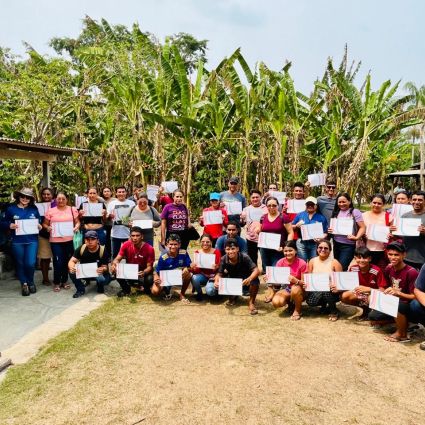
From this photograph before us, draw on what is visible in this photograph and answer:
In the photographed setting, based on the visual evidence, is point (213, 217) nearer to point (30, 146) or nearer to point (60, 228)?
point (60, 228)

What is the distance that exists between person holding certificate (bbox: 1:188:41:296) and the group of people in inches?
0.6

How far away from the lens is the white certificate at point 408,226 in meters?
4.46

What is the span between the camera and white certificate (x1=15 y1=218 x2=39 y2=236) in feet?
18.3

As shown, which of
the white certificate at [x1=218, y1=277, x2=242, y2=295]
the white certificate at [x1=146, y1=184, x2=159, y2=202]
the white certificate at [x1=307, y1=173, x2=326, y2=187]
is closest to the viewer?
the white certificate at [x1=218, y1=277, x2=242, y2=295]

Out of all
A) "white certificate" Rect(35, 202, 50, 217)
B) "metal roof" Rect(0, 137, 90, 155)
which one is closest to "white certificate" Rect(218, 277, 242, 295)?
"white certificate" Rect(35, 202, 50, 217)

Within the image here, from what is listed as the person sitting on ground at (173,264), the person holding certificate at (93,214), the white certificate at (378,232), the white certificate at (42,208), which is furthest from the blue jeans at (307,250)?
the white certificate at (42,208)

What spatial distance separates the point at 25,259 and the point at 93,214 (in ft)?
3.69

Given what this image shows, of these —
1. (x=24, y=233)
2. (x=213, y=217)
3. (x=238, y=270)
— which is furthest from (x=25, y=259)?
(x=238, y=270)

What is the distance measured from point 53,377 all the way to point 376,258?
379cm

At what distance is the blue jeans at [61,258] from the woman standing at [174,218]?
1.37 meters

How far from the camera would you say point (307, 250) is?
17.8 ft

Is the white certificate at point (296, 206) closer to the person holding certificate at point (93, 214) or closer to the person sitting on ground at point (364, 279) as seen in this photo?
the person sitting on ground at point (364, 279)

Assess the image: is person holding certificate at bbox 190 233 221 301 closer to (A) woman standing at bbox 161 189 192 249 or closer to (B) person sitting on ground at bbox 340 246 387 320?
(A) woman standing at bbox 161 189 192 249

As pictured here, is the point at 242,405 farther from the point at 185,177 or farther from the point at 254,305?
the point at 185,177
